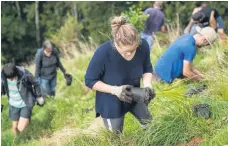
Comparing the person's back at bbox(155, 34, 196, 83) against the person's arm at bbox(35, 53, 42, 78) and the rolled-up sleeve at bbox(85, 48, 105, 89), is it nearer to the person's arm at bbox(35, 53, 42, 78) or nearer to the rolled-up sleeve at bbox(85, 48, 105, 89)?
the rolled-up sleeve at bbox(85, 48, 105, 89)

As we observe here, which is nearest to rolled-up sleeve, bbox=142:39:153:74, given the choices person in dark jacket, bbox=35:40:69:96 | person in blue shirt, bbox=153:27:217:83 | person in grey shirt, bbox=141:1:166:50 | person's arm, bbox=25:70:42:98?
person in blue shirt, bbox=153:27:217:83

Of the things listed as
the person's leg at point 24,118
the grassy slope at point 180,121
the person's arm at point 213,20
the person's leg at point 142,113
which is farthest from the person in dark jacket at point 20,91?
the person's arm at point 213,20

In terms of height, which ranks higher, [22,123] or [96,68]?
[96,68]

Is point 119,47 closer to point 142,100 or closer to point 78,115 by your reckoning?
point 142,100

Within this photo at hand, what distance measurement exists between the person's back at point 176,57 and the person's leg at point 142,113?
4.75 feet

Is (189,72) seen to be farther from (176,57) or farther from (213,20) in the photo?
(213,20)

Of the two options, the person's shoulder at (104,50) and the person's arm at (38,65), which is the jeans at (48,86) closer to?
the person's arm at (38,65)

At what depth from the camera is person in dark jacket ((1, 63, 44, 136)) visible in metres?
7.46

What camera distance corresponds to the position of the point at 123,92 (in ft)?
15.5

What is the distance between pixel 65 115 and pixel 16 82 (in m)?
1.34

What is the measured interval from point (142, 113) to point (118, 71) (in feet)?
1.99

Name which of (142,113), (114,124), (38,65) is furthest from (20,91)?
(142,113)

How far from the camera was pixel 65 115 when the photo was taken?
28.3ft

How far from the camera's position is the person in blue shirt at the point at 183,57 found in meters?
6.33
